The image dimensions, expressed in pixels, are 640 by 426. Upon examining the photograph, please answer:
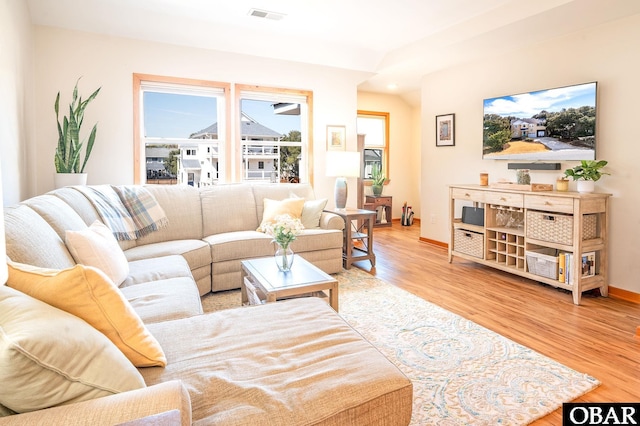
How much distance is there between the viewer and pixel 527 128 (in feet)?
13.5

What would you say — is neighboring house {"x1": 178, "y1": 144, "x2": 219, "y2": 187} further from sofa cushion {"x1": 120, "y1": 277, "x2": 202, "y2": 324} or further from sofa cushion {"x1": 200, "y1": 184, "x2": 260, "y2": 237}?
sofa cushion {"x1": 120, "y1": 277, "x2": 202, "y2": 324}

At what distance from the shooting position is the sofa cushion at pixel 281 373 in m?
1.09

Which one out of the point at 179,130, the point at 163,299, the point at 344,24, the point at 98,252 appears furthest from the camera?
the point at 179,130

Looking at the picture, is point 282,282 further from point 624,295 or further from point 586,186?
point 624,295

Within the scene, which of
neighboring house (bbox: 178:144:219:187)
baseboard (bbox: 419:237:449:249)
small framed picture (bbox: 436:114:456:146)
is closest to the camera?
neighboring house (bbox: 178:144:219:187)

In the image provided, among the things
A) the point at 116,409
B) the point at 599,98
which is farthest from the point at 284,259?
the point at 599,98

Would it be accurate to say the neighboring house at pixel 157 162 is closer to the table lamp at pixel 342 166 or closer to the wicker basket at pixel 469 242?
the table lamp at pixel 342 166

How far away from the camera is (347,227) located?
429 cm

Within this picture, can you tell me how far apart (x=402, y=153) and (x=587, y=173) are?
448 cm

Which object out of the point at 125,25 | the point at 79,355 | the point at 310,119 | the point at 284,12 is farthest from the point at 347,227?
the point at 79,355

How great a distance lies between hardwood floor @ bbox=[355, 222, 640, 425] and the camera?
214 cm

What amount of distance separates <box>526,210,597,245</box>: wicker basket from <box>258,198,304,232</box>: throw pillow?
87.2 inches

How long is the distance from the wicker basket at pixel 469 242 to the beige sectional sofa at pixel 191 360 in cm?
292

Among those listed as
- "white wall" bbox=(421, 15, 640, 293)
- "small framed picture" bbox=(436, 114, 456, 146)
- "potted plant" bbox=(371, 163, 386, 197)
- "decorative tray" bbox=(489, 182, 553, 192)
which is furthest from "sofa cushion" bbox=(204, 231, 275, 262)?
"potted plant" bbox=(371, 163, 386, 197)
